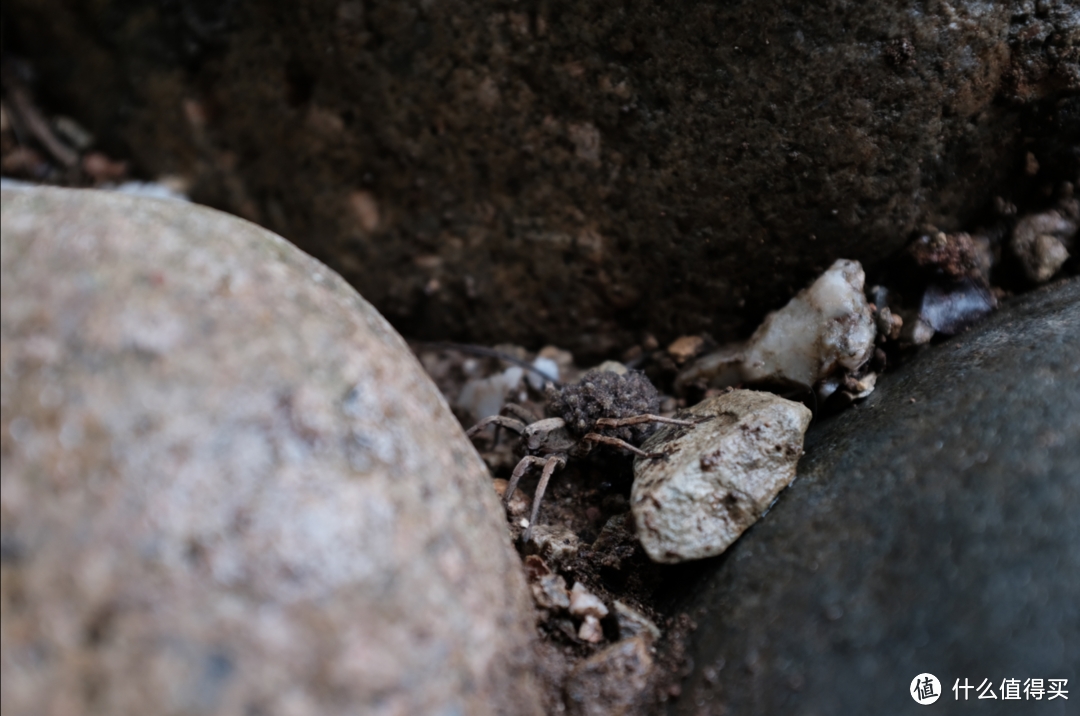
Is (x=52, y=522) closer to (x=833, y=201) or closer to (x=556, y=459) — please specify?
(x=556, y=459)

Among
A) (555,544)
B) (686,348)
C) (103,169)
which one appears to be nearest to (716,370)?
(686,348)

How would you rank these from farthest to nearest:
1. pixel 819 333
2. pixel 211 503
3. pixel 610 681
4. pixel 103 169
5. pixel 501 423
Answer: pixel 103 169, pixel 501 423, pixel 819 333, pixel 610 681, pixel 211 503

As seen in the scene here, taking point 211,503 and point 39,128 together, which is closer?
point 211,503

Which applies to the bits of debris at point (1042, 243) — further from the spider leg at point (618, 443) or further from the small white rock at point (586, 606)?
the small white rock at point (586, 606)

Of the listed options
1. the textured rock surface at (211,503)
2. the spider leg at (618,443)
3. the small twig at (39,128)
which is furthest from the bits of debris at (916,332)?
the small twig at (39,128)

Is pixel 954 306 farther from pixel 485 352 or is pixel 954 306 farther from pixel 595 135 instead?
pixel 485 352

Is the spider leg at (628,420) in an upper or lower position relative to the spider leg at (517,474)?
upper
